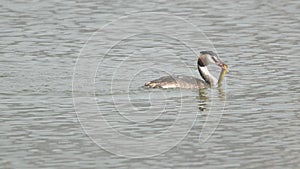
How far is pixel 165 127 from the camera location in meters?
13.3

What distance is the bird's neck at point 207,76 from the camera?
16.7 metres

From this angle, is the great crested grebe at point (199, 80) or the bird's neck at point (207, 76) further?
the bird's neck at point (207, 76)

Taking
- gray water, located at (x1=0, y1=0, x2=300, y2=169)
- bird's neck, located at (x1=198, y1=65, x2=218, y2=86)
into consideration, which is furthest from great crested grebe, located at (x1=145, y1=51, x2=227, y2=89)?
gray water, located at (x1=0, y1=0, x2=300, y2=169)

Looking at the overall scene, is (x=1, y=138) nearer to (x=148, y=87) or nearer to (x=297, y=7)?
(x=148, y=87)

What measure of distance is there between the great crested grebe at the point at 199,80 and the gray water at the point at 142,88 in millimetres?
130

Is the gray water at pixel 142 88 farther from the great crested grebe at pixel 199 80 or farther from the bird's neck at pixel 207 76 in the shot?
the bird's neck at pixel 207 76

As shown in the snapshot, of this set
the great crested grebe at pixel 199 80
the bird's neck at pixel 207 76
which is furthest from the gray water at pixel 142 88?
the bird's neck at pixel 207 76

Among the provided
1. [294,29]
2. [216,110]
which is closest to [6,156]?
[216,110]

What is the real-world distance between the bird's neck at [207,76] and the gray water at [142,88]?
353 millimetres

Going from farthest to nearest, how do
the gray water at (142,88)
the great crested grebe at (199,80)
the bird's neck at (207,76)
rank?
the bird's neck at (207,76)
the great crested grebe at (199,80)
the gray water at (142,88)

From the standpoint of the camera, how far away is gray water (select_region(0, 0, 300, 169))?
11867 millimetres

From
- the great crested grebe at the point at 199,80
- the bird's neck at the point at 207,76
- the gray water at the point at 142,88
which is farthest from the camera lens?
the bird's neck at the point at 207,76

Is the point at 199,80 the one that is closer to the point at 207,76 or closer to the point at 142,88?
the point at 207,76

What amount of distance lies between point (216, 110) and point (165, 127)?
58.5 inches
